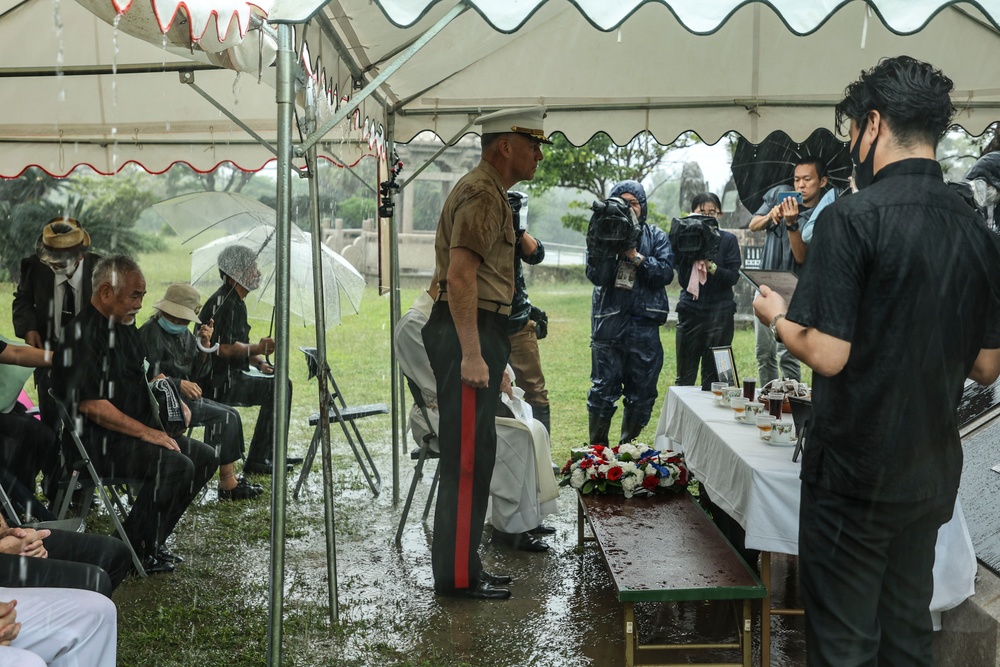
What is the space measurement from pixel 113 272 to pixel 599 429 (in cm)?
366

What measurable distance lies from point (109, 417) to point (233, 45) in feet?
6.62

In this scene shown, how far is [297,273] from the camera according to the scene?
6.35m

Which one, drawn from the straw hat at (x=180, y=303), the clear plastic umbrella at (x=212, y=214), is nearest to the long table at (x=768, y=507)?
the straw hat at (x=180, y=303)

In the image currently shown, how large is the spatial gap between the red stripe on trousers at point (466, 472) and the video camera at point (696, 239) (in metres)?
3.85

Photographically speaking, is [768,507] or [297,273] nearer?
[768,507]

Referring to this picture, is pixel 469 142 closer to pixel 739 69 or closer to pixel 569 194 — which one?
pixel 569 194

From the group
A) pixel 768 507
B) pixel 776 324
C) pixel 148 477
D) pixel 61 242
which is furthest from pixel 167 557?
pixel 776 324

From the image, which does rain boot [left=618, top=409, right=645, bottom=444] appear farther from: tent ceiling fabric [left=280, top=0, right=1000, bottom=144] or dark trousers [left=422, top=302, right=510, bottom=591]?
dark trousers [left=422, top=302, right=510, bottom=591]

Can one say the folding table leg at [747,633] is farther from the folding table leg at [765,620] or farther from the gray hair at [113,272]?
the gray hair at [113,272]

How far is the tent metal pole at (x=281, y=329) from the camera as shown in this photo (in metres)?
3.00

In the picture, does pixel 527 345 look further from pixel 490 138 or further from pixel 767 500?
pixel 767 500

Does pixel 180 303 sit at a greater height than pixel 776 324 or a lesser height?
lesser

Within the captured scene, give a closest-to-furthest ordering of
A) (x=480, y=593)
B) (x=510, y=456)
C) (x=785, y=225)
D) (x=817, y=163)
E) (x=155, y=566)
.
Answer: (x=480, y=593)
(x=155, y=566)
(x=510, y=456)
(x=785, y=225)
(x=817, y=163)

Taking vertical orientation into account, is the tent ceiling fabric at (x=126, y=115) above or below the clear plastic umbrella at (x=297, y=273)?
above
